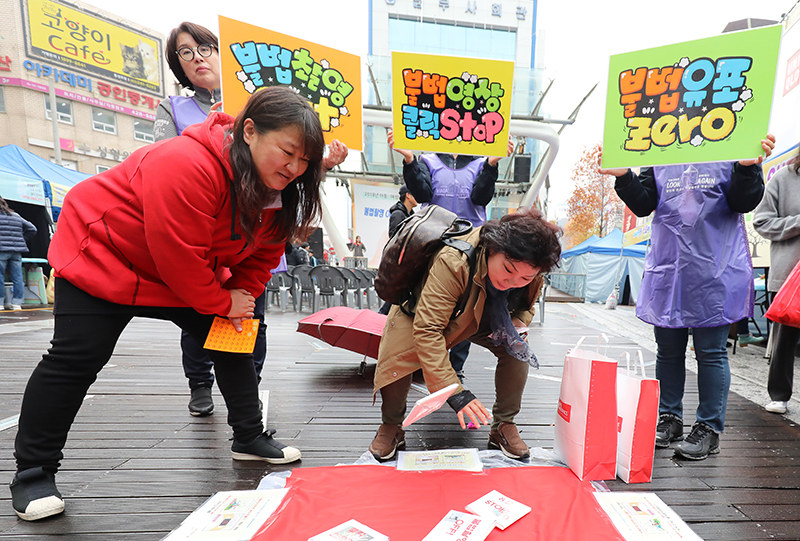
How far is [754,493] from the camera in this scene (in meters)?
1.33

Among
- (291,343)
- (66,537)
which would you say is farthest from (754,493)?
(291,343)

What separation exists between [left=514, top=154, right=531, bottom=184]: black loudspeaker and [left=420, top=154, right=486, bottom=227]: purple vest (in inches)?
324

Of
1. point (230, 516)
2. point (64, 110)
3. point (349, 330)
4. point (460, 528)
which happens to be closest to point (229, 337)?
point (230, 516)

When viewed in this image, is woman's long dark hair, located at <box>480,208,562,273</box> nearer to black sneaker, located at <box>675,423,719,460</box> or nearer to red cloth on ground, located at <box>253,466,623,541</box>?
red cloth on ground, located at <box>253,466,623,541</box>

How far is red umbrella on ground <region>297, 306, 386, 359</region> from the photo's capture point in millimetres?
2639

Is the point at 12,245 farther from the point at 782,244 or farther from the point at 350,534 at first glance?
the point at 782,244

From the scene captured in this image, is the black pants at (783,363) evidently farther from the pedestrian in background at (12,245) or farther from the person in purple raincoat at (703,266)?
the pedestrian in background at (12,245)

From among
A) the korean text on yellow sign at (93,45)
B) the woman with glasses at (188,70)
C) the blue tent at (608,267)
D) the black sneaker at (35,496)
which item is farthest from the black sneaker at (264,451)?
the korean text on yellow sign at (93,45)

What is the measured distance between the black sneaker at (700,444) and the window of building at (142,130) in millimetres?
24753

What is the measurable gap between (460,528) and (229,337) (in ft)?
2.99

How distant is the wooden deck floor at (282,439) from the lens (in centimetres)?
116

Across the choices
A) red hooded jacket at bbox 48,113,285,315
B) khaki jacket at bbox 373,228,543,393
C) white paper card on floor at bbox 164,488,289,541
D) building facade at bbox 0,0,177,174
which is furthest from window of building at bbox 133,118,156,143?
white paper card on floor at bbox 164,488,289,541

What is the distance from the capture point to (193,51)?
1.66 metres

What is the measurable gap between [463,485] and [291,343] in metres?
2.93
